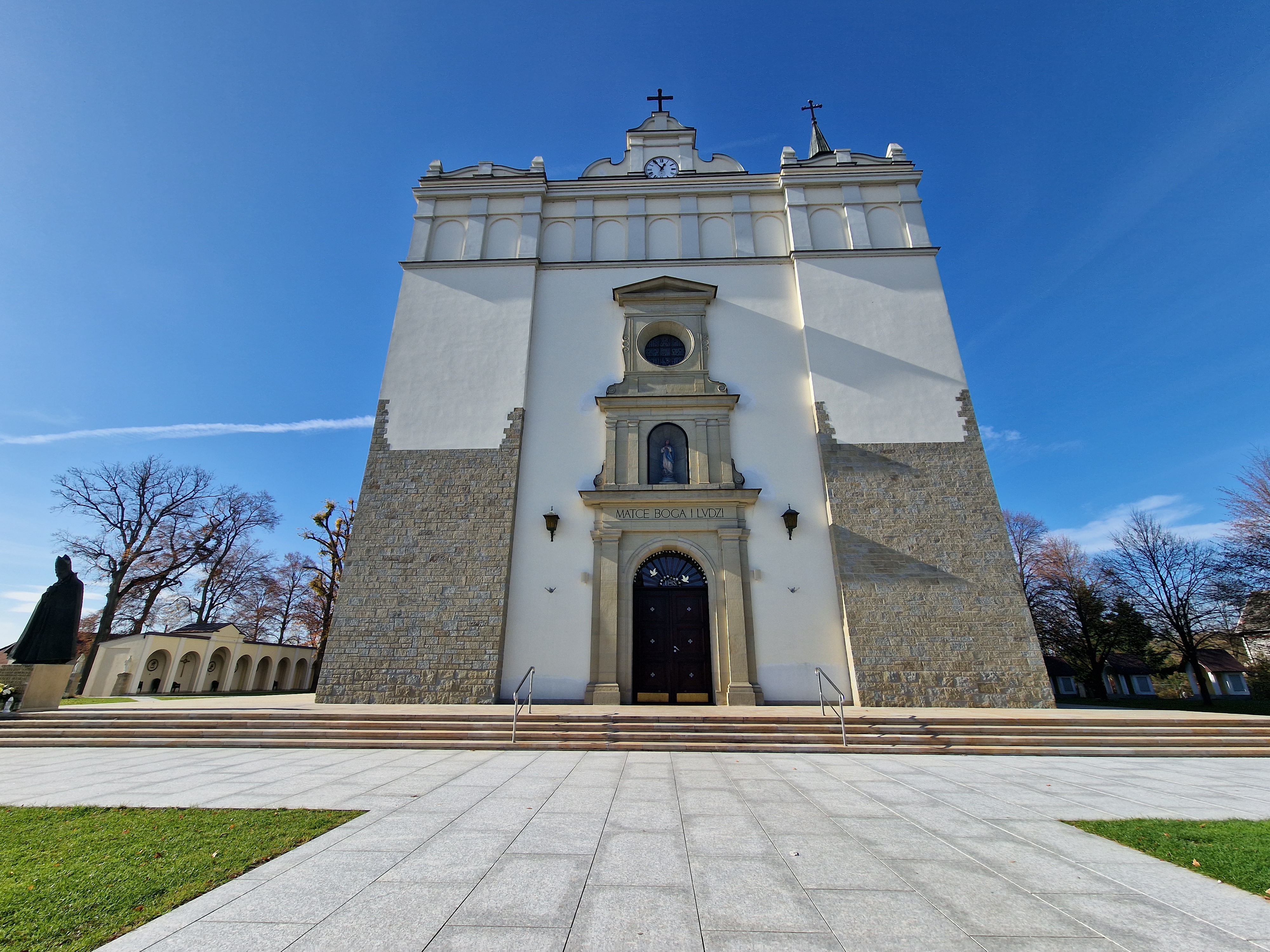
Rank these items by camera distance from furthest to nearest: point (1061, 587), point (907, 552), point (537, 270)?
point (1061, 587)
point (537, 270)
point (907, 552)

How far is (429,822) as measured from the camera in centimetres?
410

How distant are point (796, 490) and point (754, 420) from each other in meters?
1.94

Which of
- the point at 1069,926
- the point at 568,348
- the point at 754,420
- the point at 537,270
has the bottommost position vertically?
the point at 1069,926

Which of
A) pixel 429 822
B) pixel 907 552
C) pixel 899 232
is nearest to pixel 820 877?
pixel 429 822

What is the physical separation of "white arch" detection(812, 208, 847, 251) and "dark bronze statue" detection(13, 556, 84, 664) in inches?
726

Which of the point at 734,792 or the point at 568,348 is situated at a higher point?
the point at 568,348

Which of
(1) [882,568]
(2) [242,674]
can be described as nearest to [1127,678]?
(1) [882,568]

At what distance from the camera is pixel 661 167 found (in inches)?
645

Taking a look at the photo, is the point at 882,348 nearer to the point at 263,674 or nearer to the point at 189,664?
the point at 189,664

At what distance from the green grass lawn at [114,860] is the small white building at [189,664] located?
2128 centimetres

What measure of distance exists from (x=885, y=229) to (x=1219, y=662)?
119 ft

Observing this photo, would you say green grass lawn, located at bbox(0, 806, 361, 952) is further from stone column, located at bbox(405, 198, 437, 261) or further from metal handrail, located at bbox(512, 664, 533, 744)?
stone column, located at bbox(405, 198, 437, 261)

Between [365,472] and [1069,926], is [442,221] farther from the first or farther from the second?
[1069,926]

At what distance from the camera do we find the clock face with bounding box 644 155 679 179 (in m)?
16.3
